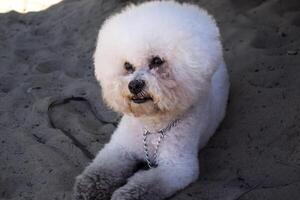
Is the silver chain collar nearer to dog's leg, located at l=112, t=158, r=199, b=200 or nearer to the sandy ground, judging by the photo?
dog's leg, located at l=112, t=158, r=199, b=200

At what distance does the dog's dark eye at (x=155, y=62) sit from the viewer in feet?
8.75

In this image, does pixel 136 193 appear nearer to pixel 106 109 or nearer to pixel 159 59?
pixel 159 59

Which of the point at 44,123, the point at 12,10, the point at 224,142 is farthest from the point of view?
the point at 12,10

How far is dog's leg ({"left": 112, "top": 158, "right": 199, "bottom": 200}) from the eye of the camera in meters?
2.64

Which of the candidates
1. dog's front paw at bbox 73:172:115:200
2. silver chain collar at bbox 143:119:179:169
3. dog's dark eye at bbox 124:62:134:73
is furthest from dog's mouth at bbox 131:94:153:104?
dog's front paw at bbox 73:172:115:200

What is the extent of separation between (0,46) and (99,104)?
1.45 m

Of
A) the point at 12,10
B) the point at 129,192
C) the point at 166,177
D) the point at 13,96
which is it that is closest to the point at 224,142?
the point at 166,177

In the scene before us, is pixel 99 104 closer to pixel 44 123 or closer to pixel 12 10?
pixel 44 123

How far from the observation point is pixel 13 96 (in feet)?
12.8

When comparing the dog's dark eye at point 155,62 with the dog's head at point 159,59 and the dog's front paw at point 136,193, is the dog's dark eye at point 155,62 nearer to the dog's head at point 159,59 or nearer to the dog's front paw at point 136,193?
the dog's head at point 159,59

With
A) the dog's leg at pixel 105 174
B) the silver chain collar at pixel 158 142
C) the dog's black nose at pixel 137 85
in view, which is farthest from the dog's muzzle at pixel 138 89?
the dog's leg at pixel 105 174

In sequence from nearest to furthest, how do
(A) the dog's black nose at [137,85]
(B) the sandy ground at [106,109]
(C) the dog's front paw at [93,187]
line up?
(A) the dog's black nose at [137,85] < (C) the dog's front paw at [93,187] < (B) the sandy ground at [106,109]

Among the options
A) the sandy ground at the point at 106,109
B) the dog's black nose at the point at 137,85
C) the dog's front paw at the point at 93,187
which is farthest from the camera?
the sandy ground at the point at 106,109

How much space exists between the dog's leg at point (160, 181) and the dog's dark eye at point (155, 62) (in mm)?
478
